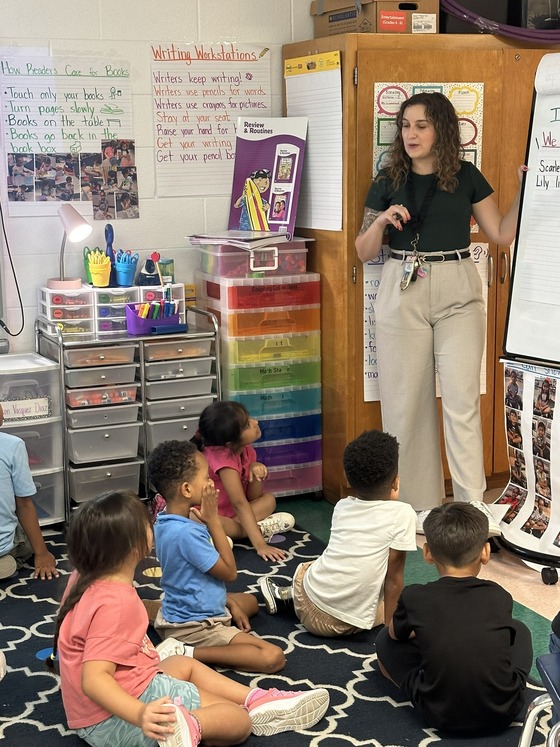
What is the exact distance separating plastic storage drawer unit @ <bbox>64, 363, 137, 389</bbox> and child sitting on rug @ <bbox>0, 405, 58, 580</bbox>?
0.37 m

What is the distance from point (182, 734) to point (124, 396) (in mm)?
1942

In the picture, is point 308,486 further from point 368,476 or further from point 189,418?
point 368,476

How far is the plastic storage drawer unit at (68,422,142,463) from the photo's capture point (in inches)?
152

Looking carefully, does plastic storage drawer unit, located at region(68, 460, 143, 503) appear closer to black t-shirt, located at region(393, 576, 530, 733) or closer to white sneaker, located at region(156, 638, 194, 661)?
white sneaker, located at region(156, 638, 194, 661)

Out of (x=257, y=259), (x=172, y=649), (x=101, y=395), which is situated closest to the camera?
(x=172, y=649)

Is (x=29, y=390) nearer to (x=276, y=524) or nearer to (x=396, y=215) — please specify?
(x=276, y=524)

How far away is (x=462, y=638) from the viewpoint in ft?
7.75

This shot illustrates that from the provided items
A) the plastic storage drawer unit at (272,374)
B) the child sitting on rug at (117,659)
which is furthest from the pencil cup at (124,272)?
the child sitting on rug at (117,659)

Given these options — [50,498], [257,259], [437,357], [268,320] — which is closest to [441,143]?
[437,357]

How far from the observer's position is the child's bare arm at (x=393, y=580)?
285cm

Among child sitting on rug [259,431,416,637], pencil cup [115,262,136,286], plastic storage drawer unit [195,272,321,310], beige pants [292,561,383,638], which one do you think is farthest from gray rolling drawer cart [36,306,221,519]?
child sitting on rug [259,431,416,637]

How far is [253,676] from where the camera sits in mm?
2740

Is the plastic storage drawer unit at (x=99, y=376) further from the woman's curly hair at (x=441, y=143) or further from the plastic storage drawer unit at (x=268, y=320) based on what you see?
the woman's curly hair at (x=441, y=143)

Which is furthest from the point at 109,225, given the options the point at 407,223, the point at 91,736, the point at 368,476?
the point at 91,736
